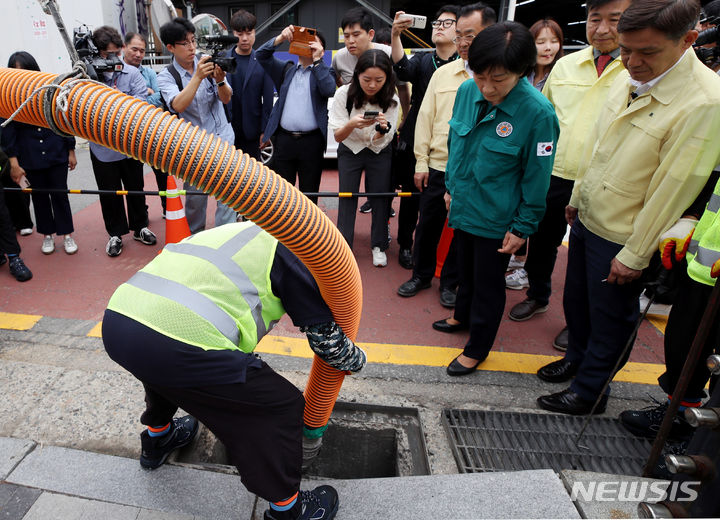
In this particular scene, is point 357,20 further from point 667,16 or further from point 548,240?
point 667,16

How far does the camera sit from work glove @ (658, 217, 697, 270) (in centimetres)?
198

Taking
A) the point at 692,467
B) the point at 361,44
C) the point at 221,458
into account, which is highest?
the point at 361,44

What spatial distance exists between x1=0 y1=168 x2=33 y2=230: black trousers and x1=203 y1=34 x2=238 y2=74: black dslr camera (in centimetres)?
248

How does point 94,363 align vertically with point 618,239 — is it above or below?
below

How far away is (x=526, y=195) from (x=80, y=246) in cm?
427

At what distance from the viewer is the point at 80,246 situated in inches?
184

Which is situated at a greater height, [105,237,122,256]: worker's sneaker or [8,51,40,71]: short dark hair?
[8,51,40,71]: short dark hair

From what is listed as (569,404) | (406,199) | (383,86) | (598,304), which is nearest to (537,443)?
(569,404)

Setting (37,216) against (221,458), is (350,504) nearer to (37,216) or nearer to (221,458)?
(221,458)

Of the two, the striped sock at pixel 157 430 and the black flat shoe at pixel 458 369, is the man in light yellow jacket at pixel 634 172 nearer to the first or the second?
the black flat shoe at pixel 458 369

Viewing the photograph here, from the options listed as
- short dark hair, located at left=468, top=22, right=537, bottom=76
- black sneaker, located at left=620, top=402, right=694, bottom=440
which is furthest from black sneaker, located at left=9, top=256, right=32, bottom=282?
black sneaker, located at left=620, top=402, right=694, bottom=440

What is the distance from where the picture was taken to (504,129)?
2.46m

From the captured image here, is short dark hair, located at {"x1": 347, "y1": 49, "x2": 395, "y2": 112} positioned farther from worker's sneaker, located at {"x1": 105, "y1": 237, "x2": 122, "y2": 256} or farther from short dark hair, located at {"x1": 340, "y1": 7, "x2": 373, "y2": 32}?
worker's sneaker, located at {"x1": 105, "y1": 237, "x2": 122, "y2": 256}

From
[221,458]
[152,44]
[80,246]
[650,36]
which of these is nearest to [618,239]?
[650,36]
